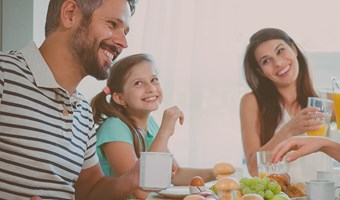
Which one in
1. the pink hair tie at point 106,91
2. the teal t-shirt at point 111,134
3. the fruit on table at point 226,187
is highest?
the pink hair tie at point 106,91

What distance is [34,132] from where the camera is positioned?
1.46 m

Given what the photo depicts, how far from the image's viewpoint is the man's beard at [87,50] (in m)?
1.61

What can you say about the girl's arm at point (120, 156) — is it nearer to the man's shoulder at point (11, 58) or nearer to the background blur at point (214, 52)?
the man's shoulder at point (11, 58)

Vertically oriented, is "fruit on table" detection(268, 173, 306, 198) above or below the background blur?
below

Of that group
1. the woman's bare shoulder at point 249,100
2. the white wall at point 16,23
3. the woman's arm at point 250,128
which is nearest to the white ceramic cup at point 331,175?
the woman's arm at point 250,128

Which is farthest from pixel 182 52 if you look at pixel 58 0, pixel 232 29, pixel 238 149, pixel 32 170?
pixel 32 170

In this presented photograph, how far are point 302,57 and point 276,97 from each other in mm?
258

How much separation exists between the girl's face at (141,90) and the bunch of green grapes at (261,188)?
1.04 metres

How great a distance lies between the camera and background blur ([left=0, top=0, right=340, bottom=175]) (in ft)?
10.5

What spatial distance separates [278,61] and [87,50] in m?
1.35

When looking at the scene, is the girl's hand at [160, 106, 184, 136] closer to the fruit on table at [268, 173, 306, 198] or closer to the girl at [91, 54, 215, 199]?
the girl at [91, 54, 215, 199]

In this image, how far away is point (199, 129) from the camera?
3.30 metres

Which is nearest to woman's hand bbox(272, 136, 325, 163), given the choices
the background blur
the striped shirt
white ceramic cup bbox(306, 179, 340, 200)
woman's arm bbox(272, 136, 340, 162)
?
woman's arm bbox(272, 136, 340, 162)

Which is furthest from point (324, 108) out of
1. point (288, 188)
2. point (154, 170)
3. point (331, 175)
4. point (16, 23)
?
point (16, 23)
